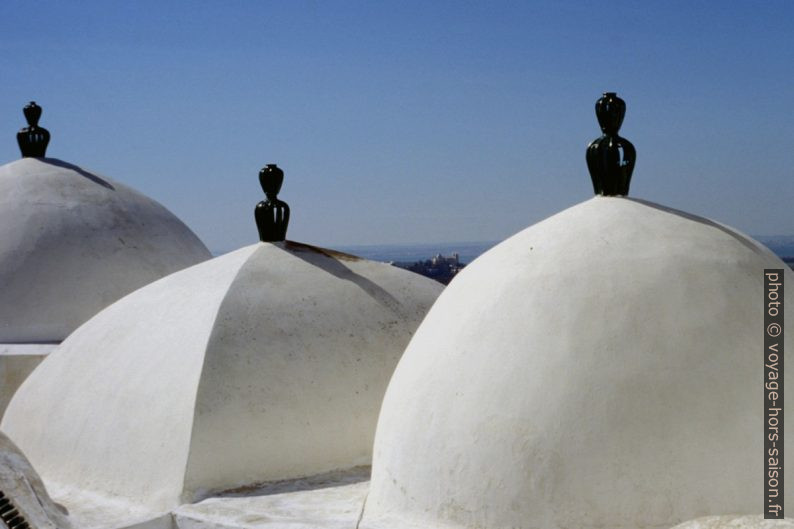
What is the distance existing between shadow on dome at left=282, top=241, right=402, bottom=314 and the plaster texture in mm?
3142

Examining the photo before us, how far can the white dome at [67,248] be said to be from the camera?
13.6 m

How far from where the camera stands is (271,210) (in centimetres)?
1038

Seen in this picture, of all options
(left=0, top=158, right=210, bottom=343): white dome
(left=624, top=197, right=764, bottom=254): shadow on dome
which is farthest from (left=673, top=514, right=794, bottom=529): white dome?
(left=0, top=158, right=210, bottom=343): white dome

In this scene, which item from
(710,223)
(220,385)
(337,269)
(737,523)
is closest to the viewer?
(737,523)

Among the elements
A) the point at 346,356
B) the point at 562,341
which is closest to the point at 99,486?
the point at 346,356

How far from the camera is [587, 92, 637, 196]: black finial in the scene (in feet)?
25.2

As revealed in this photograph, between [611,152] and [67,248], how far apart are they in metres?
8.34

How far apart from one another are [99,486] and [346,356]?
225 cm

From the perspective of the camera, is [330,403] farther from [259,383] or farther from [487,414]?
[487,414]

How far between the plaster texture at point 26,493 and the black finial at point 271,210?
310 cm

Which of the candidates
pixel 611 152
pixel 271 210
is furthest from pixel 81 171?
pixel 611 152

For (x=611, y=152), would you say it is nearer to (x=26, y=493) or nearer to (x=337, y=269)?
(x=337, y=269)

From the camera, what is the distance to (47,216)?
14039 mm

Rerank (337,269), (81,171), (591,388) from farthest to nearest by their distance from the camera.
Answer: (81,171) < (337,269) < (591,388)
